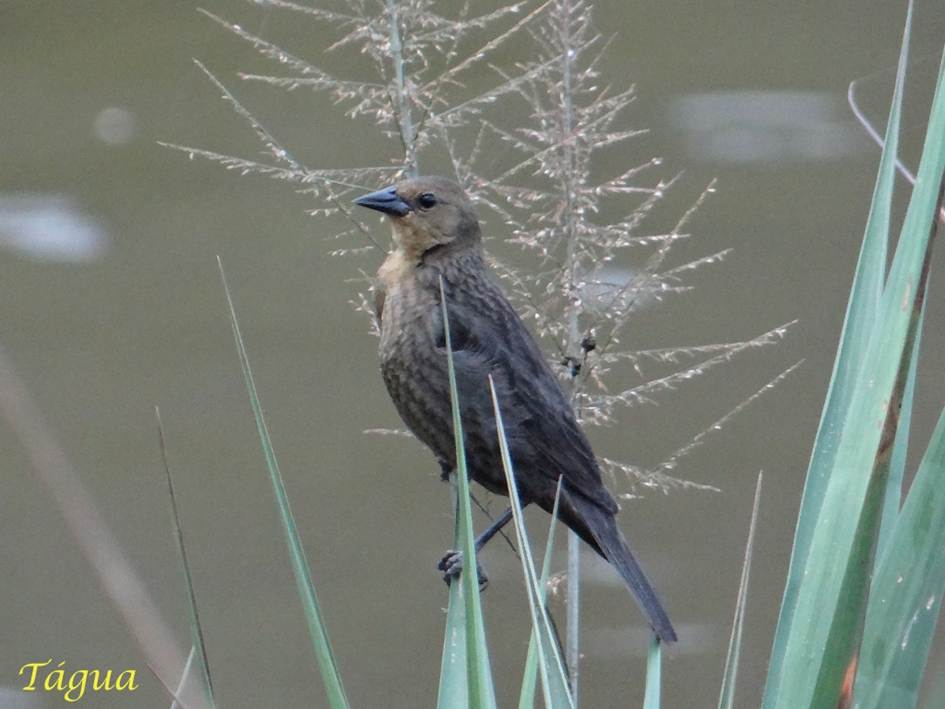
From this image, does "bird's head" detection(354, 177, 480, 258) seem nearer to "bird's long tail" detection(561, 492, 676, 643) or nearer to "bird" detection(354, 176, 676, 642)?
"bird" detection(354, 176, 676, 642)

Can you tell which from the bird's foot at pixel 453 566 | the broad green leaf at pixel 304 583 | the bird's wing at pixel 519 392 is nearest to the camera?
the broad green leaf at pixel 304 583

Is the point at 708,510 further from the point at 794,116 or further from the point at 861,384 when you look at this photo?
the point at 861,384

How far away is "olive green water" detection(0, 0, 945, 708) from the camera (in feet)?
20.0

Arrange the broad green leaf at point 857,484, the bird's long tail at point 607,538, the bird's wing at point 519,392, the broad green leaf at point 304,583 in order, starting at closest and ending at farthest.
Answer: the broad green leaf at point 857,484
the broad green leaf at point 304,583
the bird's long tail at point 607,538
the bird's wing at point 519,392

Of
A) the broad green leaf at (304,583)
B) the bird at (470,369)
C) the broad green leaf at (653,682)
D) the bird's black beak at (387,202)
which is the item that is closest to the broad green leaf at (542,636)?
the broad green leaf at (653,682)

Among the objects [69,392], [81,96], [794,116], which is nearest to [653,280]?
[69,392]

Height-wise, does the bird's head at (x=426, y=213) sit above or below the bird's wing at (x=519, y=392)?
above

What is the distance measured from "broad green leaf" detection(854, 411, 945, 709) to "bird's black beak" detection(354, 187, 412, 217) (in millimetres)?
1603

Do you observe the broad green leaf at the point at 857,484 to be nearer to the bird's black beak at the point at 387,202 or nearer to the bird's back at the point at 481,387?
the bird's back at the point at 481,387

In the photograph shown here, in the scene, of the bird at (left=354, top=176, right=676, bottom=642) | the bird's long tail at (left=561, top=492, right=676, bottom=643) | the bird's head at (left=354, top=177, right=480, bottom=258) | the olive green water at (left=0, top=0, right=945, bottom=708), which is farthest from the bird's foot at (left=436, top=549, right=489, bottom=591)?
the olive green water at (left=0, top=0, right=945, bottom=708)

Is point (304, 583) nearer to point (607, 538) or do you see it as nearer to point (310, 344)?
point (607, 538)

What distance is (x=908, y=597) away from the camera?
1.56 meters

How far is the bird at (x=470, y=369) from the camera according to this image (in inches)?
113

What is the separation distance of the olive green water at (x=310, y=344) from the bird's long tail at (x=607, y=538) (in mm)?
2893
